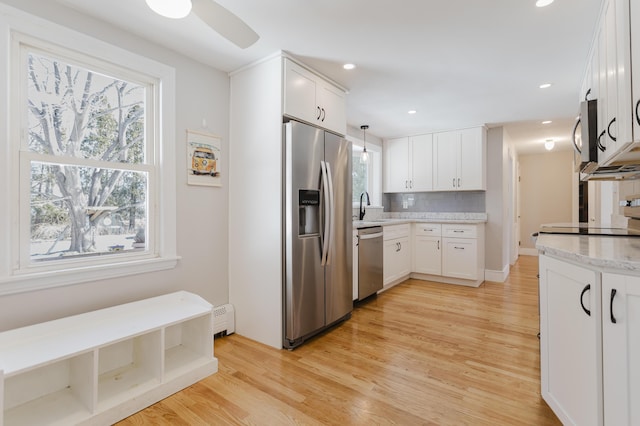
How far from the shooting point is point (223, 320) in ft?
8.98

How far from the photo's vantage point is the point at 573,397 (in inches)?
54.1

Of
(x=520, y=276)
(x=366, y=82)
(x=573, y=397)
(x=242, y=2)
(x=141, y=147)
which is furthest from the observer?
(x=520, y=276)

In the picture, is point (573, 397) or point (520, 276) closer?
point (573, 397)

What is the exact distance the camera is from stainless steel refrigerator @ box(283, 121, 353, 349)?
2.49 metres

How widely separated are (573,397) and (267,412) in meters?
1.50

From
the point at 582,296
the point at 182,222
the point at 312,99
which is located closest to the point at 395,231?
the point at 312,99

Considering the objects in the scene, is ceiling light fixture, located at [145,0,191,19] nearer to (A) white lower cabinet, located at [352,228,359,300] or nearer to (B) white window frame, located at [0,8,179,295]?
(B) white window frame, located at [0,8,179,295]

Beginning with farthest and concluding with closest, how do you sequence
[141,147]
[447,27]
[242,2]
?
[141,147]
[447,27]
[242,2]

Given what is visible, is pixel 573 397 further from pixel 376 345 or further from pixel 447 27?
pixel 447 27

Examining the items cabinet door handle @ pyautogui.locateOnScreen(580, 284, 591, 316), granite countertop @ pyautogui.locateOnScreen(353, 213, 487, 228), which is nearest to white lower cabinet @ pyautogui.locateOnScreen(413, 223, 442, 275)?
granite countertop @ pyautogui.locateOnScreen(353, 213, 487, 228)

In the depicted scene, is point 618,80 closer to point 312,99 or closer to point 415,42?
point 415,42

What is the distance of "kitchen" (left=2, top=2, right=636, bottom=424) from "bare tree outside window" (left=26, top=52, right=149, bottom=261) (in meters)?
0.25

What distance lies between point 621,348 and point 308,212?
6.60 feet

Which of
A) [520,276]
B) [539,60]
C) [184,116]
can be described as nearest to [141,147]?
[184,116]
